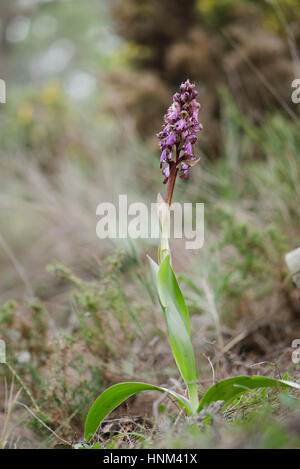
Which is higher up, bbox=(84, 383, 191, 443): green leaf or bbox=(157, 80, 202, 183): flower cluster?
bbox=(157, 80, 202, 183): flower cluster

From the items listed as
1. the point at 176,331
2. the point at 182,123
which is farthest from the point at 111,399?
the point at 182,123

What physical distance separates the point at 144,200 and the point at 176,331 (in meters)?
2.36

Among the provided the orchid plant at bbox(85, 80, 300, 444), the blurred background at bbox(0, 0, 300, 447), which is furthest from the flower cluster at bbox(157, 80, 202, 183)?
the blurred background at bbox(0, 0, 300, 447)

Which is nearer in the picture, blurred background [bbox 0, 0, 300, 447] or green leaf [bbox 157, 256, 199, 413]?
green leaf [bbox 157, 256, 199, 413]

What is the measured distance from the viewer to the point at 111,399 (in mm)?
1138

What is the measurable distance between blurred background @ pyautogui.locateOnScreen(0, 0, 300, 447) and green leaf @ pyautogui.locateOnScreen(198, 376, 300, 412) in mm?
73

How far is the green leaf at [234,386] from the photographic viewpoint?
3.38 ft

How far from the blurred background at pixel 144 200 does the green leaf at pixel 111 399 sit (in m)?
0.13

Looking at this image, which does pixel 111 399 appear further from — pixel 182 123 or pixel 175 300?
pixel 182 123

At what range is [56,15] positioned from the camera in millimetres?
10203

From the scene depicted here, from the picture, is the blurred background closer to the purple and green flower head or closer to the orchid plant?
the orchid plant

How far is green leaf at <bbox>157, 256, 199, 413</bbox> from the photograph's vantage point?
1.12 m

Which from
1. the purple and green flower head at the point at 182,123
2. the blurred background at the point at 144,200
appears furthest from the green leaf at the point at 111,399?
the purple and green flower head at the point at 182,123
